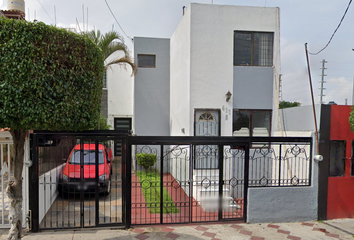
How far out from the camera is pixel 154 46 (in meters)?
11.2

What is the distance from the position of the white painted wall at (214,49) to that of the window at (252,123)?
380 mm

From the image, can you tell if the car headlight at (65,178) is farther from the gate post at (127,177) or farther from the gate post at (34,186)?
the gate post at (127,177)

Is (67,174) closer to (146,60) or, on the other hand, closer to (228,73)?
(228,73)

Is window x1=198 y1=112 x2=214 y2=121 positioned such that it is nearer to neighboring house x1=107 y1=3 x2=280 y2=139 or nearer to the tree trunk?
neighboring house x1=107 y1=3 x2=280 y2=139

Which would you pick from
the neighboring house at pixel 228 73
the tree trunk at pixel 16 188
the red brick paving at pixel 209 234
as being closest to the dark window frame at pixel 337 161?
the neighboring house at pixel 228 73

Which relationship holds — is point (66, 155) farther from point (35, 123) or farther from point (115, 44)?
point (115, 44)

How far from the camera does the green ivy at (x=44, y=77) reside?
369 centimetres

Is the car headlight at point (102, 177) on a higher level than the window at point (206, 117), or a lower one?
lower

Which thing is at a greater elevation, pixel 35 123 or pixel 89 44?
pixel 89 44

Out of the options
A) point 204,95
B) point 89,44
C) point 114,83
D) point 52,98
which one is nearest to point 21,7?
point 89,44

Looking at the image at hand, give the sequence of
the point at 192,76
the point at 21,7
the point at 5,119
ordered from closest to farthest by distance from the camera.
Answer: the point at 5,119, the point at 21,7, the point at 192,76

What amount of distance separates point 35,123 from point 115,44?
537 cm

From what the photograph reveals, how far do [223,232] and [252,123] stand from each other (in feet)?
13.5

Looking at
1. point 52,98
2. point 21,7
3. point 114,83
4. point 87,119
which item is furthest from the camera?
point 114,83
